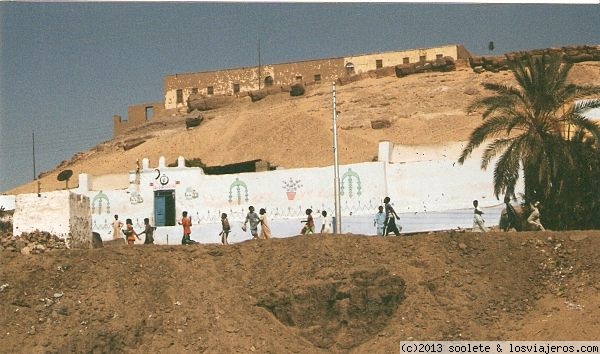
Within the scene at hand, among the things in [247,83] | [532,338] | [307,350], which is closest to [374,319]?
[307,350]

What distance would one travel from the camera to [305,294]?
16375mm

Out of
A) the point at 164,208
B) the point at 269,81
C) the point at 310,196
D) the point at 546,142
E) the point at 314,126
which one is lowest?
the point at 164,208

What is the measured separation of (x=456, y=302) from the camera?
52.1 feet

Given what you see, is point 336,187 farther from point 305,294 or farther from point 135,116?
point 135,116

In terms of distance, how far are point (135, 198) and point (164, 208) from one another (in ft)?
3.46

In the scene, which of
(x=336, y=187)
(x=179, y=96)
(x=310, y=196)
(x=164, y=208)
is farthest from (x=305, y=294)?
(x=179, y=96)

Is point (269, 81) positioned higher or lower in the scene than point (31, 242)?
higher

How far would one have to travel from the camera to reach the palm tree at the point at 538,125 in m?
20.2

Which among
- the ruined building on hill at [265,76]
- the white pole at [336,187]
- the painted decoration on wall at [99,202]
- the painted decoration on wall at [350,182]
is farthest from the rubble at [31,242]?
the ruined building on hill at [265,76]

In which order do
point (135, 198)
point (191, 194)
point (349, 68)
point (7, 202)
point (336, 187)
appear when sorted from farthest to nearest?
point (349, 68) → point (135, 198) → point (7, 202) → point (191, 194) → point (336, 187)

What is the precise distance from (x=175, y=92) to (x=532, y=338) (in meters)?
40.3

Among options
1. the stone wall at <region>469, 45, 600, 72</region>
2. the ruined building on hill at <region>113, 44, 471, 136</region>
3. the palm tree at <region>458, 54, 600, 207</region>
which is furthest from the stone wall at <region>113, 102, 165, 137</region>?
the palm tree at <region>458, 54, 600, 207</region>

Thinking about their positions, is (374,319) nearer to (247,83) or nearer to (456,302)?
(456,302)

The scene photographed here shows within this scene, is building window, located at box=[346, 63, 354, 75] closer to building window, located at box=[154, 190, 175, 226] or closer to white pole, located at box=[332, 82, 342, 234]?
building window, located at box=[154, 190, 175, 226]
